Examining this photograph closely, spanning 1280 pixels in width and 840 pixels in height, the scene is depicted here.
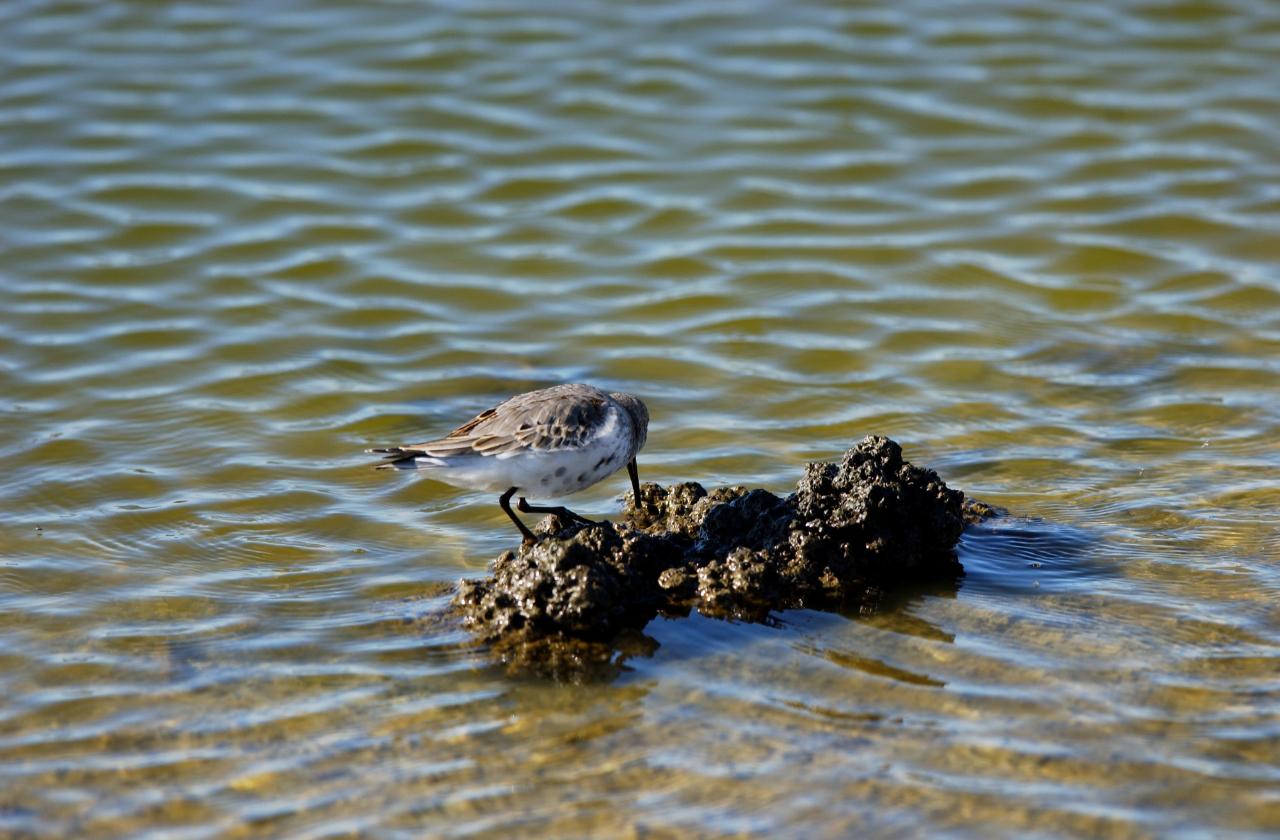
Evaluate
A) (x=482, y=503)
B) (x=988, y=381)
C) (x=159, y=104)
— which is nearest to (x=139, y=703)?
(x=482, y=503)

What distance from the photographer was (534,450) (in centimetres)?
753

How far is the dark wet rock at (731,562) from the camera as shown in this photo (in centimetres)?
683

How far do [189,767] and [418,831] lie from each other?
110cm

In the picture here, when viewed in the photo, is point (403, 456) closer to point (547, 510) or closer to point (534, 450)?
point (534, 450)

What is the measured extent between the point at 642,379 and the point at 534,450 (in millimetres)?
3104

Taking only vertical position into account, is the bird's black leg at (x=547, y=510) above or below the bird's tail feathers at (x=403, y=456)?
below

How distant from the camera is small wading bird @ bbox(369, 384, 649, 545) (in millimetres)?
7562

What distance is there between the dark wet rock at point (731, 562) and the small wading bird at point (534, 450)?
0.89 ft

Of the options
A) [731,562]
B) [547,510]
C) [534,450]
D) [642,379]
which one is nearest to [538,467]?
[534,450]

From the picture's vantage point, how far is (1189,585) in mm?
7355

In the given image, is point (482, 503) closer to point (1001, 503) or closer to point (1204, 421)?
point (1001, 503)

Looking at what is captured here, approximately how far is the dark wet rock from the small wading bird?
0.89 feet

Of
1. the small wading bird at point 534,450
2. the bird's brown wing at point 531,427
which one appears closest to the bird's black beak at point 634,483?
the small wading bird at point 534,450

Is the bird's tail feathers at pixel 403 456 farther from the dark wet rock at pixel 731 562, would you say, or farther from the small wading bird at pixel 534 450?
the dark wet rock at pixel 731 562
